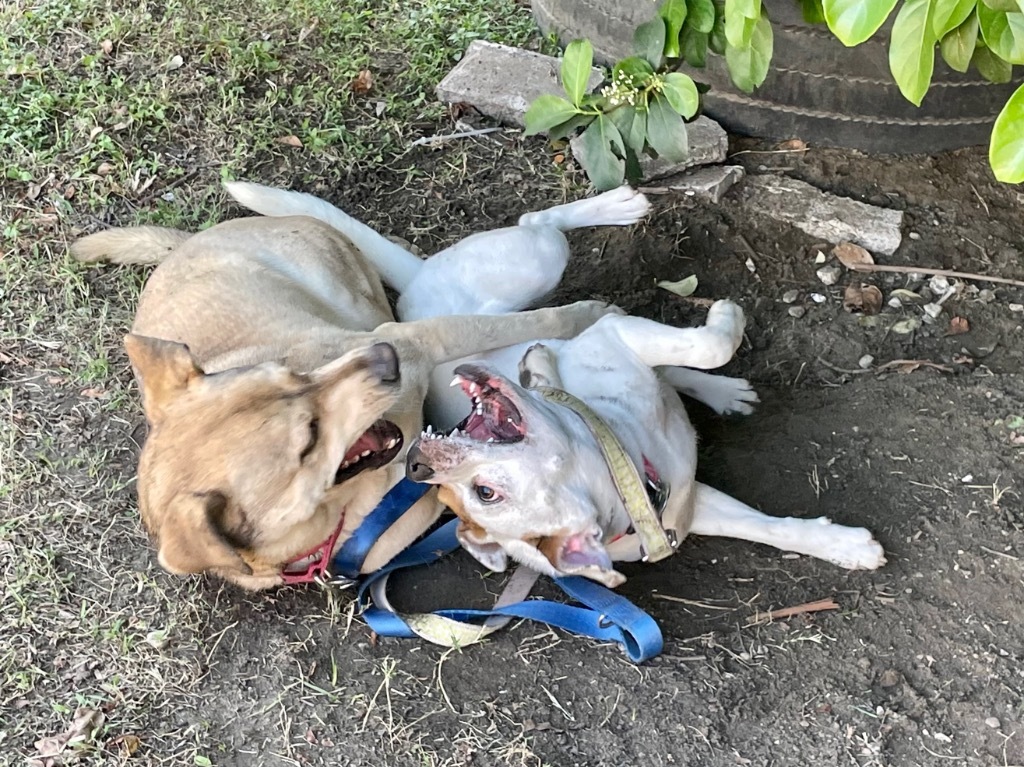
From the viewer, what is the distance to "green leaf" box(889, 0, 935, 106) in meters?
1.99

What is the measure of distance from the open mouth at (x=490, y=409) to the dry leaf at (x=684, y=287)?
1473 mm

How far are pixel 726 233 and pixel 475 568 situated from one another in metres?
1.90

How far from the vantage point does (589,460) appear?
2.87 metres

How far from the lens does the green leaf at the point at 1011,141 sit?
1.83 m

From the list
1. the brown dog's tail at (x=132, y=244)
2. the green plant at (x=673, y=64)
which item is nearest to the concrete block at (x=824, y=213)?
the green plant at (x=673, y=64)

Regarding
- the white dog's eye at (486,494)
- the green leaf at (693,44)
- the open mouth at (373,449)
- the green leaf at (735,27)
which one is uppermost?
the green leaf at (735,27)

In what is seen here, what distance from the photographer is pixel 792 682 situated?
302 cm

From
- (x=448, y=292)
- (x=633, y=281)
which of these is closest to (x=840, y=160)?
(x=633, y=281)

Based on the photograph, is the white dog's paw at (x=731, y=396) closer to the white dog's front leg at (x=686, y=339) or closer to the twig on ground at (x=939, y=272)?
Answer: the white dog's front leg at (x=686, y=339)

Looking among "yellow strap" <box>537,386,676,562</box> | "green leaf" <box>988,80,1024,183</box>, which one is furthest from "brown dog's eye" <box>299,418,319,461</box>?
"green leaf" <box>988,80,1024,183</box>

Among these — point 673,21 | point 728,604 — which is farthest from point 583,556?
point 673,21

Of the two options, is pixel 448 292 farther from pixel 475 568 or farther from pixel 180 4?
pixel 180 4

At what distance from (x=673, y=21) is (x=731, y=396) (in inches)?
57.0

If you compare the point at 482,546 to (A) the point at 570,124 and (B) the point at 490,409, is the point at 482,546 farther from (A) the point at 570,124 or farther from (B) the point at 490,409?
(A) the point at 570,124
